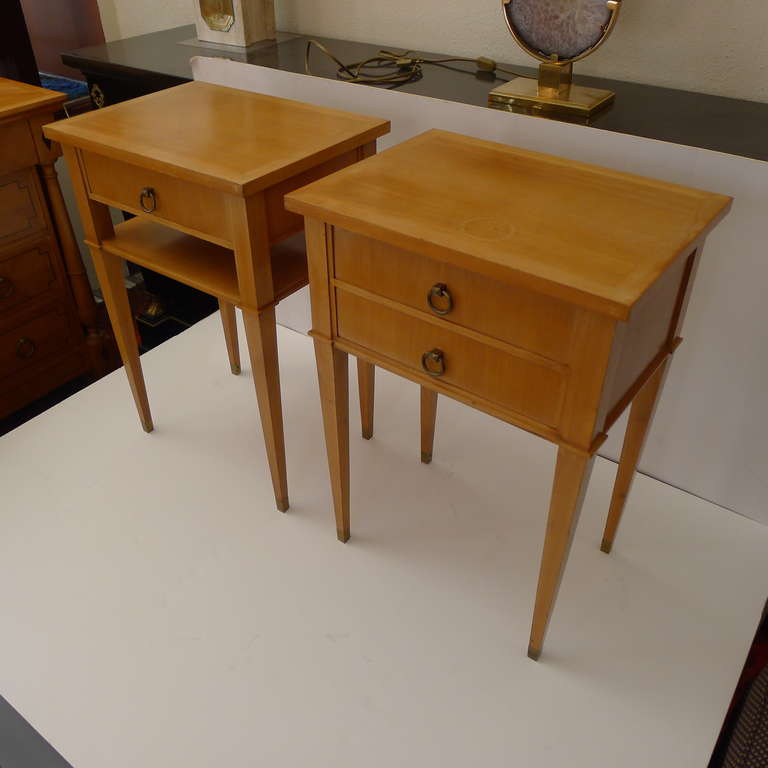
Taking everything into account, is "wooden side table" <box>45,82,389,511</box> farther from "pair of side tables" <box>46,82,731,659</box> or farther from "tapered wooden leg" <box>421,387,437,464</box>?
"tapered wooden leg" <box>421,387,437,464</box>

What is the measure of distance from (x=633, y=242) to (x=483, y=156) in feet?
1.09

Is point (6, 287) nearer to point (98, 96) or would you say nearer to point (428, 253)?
point (98, 96)

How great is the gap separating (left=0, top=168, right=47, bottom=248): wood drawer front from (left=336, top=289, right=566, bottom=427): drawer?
3.03ft

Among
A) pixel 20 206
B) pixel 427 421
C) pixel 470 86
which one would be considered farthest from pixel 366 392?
pixel 20 206

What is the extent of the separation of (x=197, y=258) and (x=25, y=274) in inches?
23.0

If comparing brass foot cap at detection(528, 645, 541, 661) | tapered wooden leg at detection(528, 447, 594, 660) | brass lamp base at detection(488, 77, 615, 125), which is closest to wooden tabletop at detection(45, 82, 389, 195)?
brass lamp base at detection(488, 77, 615, 125)

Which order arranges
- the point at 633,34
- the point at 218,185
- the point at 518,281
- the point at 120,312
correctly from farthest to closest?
1. the point at 120,312
2. the point at 633,34
3. the point at 218,185
4. the point at 518,281

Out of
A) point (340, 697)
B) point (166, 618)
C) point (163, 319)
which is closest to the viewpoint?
point (340, 697)

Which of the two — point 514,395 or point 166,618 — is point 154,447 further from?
point 514,395

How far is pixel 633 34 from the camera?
1265mm

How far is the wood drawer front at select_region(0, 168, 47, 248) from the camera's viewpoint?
1.53 meters

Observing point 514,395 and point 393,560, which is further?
point 393,560

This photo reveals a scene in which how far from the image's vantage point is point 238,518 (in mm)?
1371

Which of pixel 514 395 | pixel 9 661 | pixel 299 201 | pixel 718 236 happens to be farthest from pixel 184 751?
pixel 718 236
